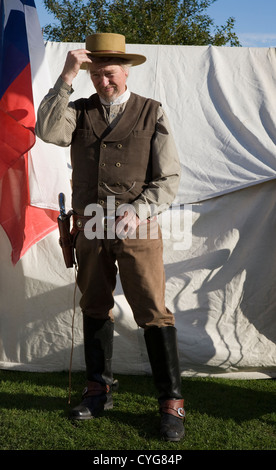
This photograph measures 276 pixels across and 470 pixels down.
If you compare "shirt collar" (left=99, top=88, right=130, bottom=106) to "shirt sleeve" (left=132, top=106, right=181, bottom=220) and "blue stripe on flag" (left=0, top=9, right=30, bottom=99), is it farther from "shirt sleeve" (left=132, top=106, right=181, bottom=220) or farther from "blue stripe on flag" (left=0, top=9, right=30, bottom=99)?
"blue stripe on flag" (left=0, top=9, right=30, bottom=99)

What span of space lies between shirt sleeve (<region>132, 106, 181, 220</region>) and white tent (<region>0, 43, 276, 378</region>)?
0.84 metres

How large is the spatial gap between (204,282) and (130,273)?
3.18 ft

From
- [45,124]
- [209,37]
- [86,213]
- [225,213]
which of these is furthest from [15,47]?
[209,37]

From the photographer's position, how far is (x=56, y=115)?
8.76 feet

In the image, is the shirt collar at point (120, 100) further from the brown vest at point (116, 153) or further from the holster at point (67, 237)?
the holster at point (67, 237)

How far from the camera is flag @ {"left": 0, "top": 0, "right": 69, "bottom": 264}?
322 cm

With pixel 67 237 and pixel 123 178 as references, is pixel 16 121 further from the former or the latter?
pixel 123 178

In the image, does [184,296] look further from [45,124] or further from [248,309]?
[45,124]

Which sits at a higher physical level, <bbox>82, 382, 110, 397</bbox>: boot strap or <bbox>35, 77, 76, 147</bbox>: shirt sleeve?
<bbox>35, 77, 76, 147</bbox>: shirt sleeve

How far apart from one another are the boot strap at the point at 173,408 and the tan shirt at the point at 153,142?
0.84 m

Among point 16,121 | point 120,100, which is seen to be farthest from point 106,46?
point 16,121

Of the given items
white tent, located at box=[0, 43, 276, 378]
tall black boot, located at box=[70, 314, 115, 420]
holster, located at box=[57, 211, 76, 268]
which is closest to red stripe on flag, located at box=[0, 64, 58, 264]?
white tent, located at box=[0, 43, 276, 378]

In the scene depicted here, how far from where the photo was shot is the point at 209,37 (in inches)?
409

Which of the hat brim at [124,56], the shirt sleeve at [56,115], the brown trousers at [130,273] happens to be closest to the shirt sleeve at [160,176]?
the brown trousers at [130,273]
